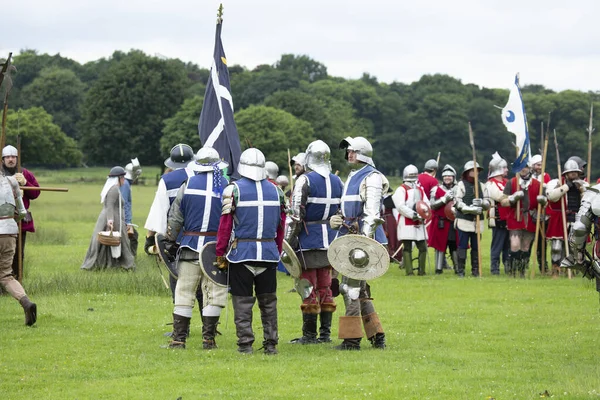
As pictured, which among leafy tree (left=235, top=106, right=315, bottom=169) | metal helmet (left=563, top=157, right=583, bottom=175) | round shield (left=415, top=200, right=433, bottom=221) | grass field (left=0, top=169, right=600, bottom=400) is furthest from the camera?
leafy tree (left=235, top=106, right=315, bottom=169)

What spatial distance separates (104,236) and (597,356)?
35.5ft

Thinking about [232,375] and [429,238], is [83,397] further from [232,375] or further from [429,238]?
[429,238]

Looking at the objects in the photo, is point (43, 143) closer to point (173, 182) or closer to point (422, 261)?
point (422, 261)

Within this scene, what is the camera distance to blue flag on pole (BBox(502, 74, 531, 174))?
1900 centimetres

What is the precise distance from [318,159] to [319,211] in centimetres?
54

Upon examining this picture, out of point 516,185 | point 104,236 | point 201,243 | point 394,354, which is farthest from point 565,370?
point 104,236

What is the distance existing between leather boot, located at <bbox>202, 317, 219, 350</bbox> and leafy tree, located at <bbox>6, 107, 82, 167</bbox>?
80.8m

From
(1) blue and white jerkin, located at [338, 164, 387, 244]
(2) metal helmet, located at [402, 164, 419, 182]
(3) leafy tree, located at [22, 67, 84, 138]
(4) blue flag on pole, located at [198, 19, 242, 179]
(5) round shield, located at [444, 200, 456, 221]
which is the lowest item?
(5) round shield, located at [444, 200, 456, 221]

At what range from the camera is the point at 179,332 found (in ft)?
36.3

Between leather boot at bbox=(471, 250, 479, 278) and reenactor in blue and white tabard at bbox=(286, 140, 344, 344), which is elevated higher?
reenactor in blue and white tabard at bbox=(286, 140, 344, 344)

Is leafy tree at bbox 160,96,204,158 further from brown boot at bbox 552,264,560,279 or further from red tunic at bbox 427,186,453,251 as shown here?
brown boot at bbox 552,264,560,279

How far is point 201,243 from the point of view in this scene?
10.9 m

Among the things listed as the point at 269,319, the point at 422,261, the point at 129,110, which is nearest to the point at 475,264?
the point at 422,261

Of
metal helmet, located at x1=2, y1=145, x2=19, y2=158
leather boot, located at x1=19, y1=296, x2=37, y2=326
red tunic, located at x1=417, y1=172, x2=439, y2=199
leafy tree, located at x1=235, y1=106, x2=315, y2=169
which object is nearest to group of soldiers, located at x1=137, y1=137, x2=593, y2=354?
leather boot, located at x1=19, y1=296, x2=37, y2=326
